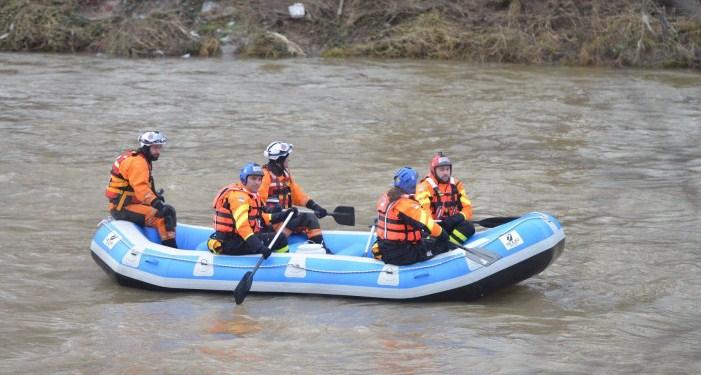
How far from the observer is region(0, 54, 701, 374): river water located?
21.8ft

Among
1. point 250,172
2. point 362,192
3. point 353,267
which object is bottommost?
point 362,192

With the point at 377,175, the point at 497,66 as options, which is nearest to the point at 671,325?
the point at 377,175

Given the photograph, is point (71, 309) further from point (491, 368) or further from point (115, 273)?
point (491, 368)

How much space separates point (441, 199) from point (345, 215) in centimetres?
89

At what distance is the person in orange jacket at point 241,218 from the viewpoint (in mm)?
7703

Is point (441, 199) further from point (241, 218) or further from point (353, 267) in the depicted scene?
point (241, 218)

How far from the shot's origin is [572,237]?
31.2 ft

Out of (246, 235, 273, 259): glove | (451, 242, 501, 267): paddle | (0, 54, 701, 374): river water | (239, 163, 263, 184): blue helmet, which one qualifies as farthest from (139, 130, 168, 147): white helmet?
(451, 242, 501, 267): paddle

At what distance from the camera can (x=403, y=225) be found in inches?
294

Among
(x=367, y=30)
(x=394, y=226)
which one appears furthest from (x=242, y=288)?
(x=367, y=30)

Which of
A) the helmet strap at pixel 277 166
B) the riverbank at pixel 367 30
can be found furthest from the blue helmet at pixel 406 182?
the riverbank at pixel 367 30

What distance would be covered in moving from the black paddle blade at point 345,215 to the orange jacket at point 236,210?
1.01 metres

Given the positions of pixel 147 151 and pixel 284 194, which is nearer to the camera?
pixel 147 151

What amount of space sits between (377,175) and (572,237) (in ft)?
10.2
